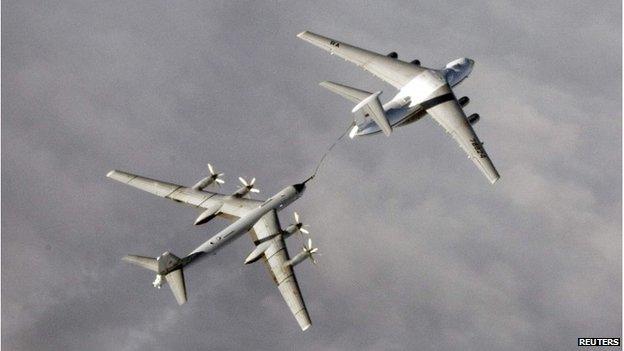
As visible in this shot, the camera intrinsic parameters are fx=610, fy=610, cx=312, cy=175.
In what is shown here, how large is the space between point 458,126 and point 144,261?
174ft

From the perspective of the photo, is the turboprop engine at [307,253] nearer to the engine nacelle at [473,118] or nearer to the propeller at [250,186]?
the propeller at [250,186]

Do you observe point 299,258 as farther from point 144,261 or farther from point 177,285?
point 144,261

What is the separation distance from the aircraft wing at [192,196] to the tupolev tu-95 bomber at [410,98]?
22503 millimetres

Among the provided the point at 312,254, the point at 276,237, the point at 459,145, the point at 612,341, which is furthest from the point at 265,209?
the point at 612,341

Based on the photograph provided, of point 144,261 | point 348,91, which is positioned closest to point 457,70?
point 348,91

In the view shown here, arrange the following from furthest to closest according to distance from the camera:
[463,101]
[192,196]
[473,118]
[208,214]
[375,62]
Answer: [375,62], [463,101], [473,118], [192,196], [208,214]

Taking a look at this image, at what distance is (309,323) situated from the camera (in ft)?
281

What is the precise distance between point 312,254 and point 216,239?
48.7ft

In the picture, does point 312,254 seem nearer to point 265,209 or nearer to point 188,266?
point 265,209

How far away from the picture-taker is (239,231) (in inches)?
3647

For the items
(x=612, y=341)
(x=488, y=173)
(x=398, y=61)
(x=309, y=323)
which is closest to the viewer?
(x=309, y=323)

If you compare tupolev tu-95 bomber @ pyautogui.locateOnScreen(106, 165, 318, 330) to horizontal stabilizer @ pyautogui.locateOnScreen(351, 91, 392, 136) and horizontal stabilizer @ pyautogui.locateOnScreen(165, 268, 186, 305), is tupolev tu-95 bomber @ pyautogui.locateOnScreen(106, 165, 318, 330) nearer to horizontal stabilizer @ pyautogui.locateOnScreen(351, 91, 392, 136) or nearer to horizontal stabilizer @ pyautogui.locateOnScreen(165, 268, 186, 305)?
horizontal stabilizer @ pyautogui.locateOnScreen(165, 268, 186, 305)

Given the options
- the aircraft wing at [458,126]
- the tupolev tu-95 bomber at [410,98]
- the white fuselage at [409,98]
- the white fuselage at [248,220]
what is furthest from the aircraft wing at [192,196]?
the aircraft wing at [458,126]

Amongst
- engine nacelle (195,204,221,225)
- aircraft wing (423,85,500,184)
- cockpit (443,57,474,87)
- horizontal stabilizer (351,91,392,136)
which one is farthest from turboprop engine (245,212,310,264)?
cockpit (443,57,474,87)
